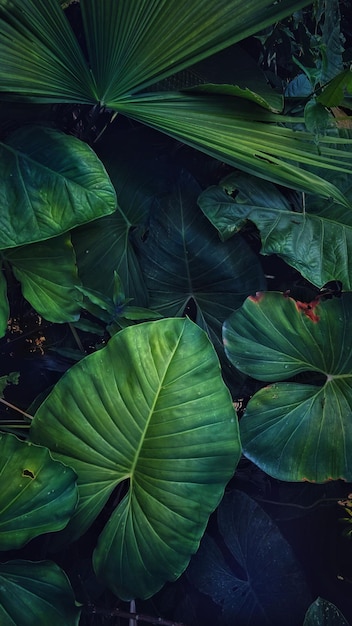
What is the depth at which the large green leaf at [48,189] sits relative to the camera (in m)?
0.93

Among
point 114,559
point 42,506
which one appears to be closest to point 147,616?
point 114,559

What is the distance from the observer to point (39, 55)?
3.00 feet

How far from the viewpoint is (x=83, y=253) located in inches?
43.3

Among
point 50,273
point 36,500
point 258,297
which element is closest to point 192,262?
point 258,297

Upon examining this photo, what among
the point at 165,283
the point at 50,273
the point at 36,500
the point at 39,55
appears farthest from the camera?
the point at 165,283

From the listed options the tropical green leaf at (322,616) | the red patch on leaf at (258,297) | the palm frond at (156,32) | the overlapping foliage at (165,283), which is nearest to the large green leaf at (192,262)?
the overlapping foliage at (165,283)

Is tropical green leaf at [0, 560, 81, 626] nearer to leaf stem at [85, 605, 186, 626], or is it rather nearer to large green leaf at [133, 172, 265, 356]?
leaf stem at [85, 605, 186, 626]

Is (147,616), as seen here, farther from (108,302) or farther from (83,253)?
(83,253)

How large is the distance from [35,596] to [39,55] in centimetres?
82

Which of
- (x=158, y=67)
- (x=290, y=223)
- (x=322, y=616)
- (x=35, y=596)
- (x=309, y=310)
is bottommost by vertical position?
(x=322, y=616)

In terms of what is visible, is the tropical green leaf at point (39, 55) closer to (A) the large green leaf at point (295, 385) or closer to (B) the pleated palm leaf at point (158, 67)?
(B) the pleated palm leaf at point (158, 67)

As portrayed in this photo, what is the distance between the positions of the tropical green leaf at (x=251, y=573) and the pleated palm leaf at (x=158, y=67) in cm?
61

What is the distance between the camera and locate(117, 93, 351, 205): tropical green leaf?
978mm

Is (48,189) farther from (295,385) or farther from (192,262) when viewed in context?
(295,385)
